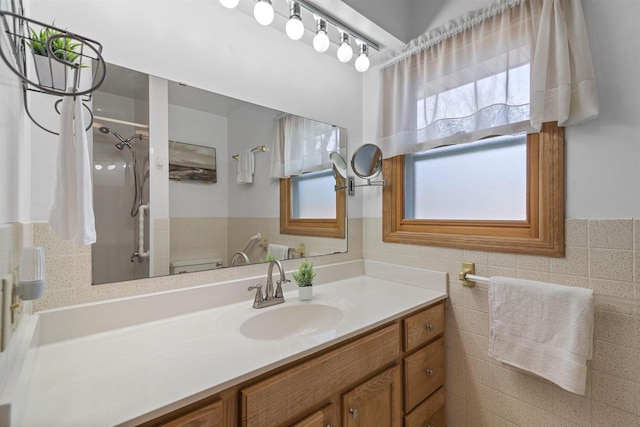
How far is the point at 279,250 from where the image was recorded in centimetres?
150

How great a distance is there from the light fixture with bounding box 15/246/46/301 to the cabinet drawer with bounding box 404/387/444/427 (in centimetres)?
137

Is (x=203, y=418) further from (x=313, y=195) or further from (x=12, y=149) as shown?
(x=313, y=195)

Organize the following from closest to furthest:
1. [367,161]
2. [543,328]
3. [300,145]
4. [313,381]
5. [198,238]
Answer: [313,381] → [543,328] → [198,238] → [300,145] → [367,161]

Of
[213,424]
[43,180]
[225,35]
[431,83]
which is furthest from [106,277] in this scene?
[431,83]

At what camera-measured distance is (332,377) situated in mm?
940

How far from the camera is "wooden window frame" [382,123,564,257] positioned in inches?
45.4

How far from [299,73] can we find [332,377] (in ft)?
4.86

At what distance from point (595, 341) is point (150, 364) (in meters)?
1.53

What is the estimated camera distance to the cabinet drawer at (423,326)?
1.24 meters

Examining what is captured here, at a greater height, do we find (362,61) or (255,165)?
(362,61)

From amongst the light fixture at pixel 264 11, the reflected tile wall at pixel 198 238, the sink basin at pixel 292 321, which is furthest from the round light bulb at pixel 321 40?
the sink basin at pixel 292 321

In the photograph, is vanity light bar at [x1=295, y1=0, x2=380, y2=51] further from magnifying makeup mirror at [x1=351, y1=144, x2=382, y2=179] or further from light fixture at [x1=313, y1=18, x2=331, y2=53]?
magnifying makeup mirror at [x1=351, y1=144, x2=382, y2=179]

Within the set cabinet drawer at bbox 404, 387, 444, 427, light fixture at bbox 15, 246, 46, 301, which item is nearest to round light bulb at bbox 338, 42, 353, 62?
light fixture at bbox 15, 246, 46, 301

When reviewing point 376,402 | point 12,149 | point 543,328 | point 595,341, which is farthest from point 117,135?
point 595,341
